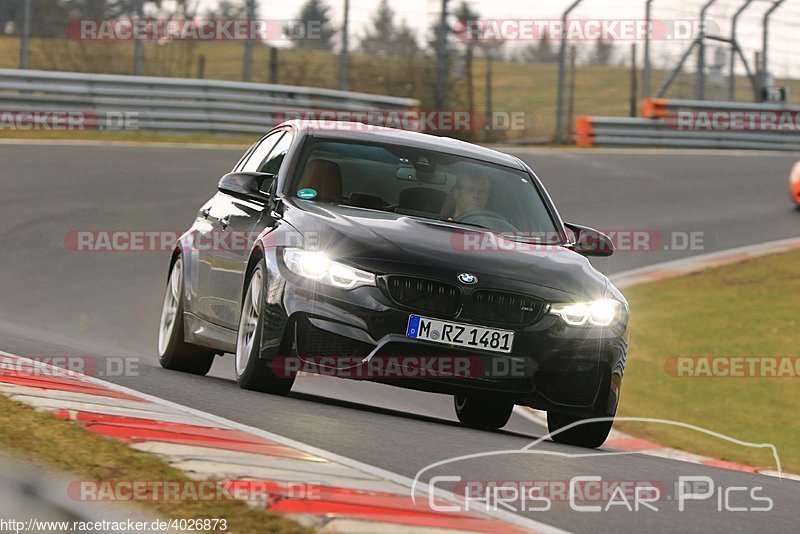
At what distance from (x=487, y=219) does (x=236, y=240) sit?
4.58 feet

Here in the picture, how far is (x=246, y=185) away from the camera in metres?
7.95

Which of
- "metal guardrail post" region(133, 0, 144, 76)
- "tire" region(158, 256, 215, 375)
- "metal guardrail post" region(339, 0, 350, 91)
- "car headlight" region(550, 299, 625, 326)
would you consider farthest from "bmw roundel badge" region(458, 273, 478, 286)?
"metal guardrail post" region(339, 0, 350, 91)

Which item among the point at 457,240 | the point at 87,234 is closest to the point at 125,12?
the point at 87,234

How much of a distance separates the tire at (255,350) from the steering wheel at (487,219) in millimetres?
1236

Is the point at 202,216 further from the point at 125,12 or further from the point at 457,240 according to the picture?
the point at 125,12

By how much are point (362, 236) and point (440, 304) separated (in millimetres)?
521

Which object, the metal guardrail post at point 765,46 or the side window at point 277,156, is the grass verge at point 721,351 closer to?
the side window at point 277,156

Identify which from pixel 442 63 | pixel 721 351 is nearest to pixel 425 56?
pixel 442 63

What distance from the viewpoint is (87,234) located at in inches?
605

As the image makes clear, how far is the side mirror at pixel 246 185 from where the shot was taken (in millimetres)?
7941
